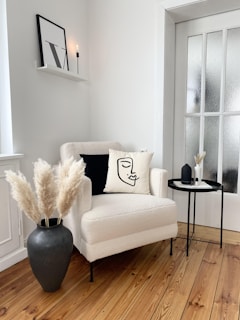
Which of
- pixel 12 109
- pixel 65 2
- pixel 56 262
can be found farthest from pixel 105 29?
pixel 56 262

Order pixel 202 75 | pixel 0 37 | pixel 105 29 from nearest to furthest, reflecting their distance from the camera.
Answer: pixel 0 37 < pixel 202 75 < pixel 105 29

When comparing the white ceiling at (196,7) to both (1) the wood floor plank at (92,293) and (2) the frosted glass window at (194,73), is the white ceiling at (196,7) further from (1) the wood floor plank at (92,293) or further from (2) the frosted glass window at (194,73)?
(1) the wood floor plank at (92,293)

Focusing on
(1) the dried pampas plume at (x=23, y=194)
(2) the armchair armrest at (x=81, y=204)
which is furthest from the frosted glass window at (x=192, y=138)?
(1) the dried pampas plume at (x=23, y=194)

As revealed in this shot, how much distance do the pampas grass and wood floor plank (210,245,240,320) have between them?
3.28ft

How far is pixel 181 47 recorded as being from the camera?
8.37ft

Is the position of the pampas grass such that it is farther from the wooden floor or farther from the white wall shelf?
the white wall shelf

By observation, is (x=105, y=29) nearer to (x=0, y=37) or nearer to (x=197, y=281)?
(x=0, y=37)

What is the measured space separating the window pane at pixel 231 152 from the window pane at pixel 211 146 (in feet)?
0.26

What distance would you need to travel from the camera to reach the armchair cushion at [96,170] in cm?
206

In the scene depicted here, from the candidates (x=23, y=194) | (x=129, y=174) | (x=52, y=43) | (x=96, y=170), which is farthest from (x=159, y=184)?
(x=52, y=43)

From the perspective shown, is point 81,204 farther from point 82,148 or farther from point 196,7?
point 196,7

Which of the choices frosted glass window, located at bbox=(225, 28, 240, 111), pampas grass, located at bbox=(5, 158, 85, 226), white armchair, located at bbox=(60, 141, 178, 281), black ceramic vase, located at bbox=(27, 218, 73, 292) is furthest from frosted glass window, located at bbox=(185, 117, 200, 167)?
black ceramic vase, located at bbox=(27, 218, 73, 292)

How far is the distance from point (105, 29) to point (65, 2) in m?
0.45

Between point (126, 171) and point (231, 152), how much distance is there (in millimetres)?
1059
